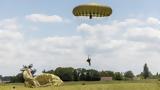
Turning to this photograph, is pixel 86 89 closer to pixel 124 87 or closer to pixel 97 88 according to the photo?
pixel 97 88

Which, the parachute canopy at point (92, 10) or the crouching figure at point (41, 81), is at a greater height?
the parachute canopy at point (92, 10)

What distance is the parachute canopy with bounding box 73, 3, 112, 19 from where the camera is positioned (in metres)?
51.7

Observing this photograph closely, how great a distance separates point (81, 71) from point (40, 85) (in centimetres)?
5762

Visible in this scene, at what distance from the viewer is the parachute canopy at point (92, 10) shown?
2036 inches

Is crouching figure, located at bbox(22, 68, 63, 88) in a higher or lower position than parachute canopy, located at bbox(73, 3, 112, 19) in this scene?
lower

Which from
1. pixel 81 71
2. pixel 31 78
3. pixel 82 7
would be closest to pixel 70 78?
pixel 81 71

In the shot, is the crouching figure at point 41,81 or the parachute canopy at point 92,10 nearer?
the parachute canopy at point 92,10

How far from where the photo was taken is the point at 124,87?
164 feet

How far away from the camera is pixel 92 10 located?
170 ft

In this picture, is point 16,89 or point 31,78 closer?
point 16,89

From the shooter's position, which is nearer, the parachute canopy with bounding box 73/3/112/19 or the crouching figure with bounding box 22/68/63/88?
the parachute canopy with bounding box 73/3/112/19

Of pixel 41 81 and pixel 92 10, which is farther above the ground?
pixel 92 10

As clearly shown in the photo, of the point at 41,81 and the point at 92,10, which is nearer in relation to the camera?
the point at 92,10

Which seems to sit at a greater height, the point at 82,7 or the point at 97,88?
the point at 82,7
